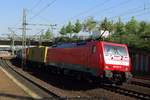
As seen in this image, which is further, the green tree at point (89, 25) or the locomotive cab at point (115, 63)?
the green tree at point (89, 25)

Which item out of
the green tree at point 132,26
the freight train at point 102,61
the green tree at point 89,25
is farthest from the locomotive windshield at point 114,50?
the green tree at point 89,25

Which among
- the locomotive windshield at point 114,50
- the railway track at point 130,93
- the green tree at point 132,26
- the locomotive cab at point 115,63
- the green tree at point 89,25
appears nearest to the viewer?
the railway track at point 130,93

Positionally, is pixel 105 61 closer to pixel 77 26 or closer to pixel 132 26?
pixel 132 26

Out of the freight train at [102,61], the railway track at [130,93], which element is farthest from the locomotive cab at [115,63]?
the railway track at [130,93]

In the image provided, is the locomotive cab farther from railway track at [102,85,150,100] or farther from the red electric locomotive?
railway track at [102,85,150,100]

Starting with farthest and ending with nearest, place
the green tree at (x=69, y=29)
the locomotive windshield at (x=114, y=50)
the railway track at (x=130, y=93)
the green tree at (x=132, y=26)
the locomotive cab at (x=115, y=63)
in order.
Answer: the green tree at (x=69, y=29), the green tree at (x=132, y=26), the locomotive windshield at (x=114, y=50), the locomotive cab at (x=115, y=63), the railway track at (x=130, y=93)

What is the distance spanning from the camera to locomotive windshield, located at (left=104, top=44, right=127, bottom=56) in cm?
2328

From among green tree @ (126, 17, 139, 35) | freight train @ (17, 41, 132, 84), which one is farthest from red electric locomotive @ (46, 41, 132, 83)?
green tree @ (126, 17, 139, 35)

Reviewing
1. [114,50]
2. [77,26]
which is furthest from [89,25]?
[114,50]

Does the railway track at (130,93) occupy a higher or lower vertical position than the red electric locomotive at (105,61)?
lower

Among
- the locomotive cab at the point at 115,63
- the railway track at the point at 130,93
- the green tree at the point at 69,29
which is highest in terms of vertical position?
the green tree at the point at 69,29

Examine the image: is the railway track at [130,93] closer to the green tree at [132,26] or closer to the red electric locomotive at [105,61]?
the red electric locomotive at [105,61]

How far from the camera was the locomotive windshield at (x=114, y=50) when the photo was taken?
23281 millimetres

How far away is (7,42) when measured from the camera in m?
124
